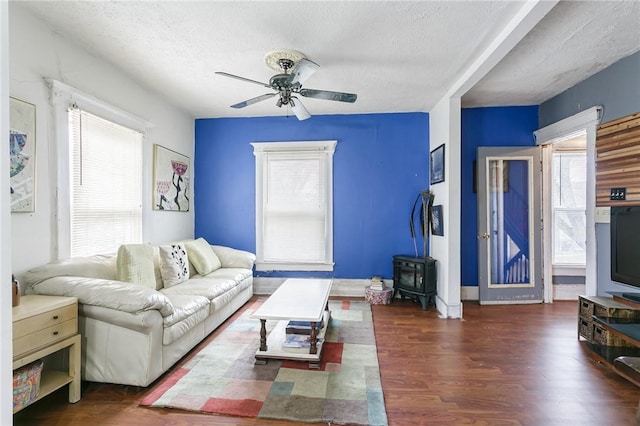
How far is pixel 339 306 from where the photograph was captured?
395 centimetres

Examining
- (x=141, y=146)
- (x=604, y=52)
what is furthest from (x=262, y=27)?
(x=604, y=52)

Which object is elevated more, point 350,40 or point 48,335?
point 350,40

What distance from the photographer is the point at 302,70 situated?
2312 millimetres

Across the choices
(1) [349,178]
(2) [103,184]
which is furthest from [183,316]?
(1) [349,178]

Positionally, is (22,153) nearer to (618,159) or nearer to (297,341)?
(297,341)

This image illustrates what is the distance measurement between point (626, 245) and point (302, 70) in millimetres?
3142

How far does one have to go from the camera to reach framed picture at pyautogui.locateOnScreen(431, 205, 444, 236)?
152 inches

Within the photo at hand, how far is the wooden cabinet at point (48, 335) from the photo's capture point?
5.37 ft

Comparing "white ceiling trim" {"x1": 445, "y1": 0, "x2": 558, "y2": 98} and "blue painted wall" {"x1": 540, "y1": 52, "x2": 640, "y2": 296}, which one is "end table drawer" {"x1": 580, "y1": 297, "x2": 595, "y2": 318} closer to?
"blue painted wall" {"x1": 540, "y1": 52, "x2": 640, "y2": 296}

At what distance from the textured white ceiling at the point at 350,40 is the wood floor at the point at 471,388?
2.75 m

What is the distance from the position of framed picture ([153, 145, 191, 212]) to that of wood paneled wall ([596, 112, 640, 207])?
16.5 feet

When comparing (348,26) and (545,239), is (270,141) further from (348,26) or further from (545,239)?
(545,239)

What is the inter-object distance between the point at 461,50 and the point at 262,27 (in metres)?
1.77

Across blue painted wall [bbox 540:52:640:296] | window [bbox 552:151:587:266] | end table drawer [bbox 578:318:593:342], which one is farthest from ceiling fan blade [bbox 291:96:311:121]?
window [bbox 552:151:587:266]
